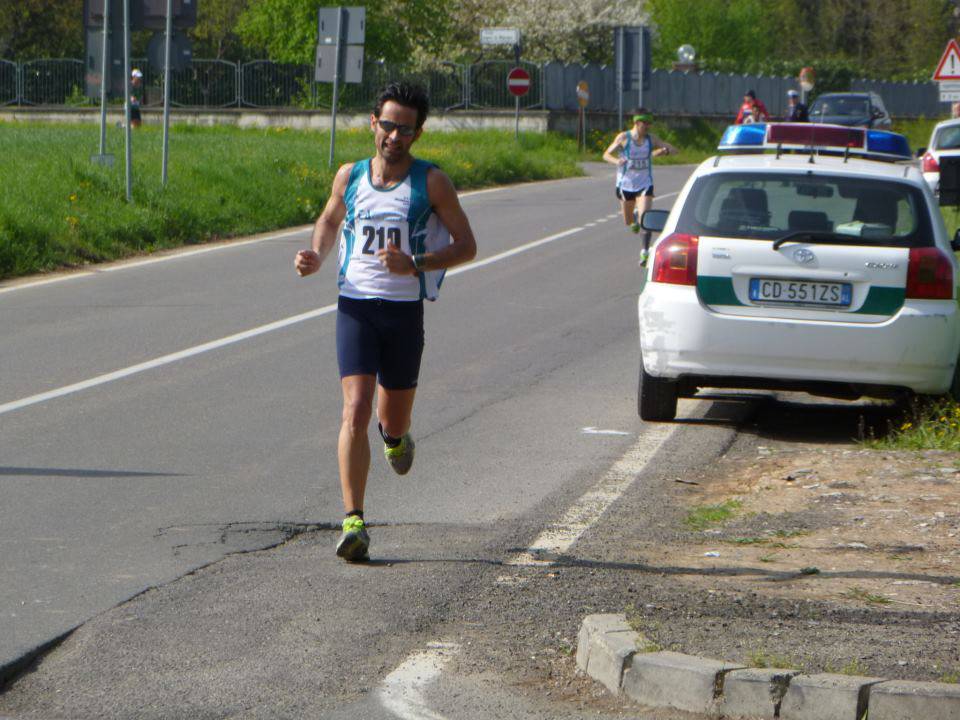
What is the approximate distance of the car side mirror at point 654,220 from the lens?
10406mm

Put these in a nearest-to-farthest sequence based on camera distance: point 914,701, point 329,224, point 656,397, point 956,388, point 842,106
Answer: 1. point 914,701
2. point 329,224
3. point 656,397
4. point 956,388
5. point 842,106

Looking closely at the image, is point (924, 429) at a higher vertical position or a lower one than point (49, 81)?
lower

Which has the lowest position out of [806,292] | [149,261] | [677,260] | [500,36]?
[149,261]

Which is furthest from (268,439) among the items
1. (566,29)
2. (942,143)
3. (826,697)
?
(566,29)

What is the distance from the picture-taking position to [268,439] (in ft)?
29.9

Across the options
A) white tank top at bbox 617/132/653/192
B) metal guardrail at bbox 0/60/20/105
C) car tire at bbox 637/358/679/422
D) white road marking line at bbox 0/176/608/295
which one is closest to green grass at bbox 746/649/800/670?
car tire at bbox 637/358/679/422

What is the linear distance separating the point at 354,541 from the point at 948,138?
23197mm

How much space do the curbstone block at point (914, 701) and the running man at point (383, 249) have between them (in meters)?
2.54

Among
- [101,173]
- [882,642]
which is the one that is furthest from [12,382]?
[101,173]

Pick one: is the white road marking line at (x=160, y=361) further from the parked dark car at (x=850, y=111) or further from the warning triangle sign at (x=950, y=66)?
the parked dark car at (x=850, y=111)

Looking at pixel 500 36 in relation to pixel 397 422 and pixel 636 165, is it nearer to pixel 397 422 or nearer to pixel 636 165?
pixel 636 165

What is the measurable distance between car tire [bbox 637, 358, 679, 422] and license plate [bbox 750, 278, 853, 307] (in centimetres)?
79

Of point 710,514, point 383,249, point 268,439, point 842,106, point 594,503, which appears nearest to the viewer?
point 383,249

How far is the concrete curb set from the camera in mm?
4508
